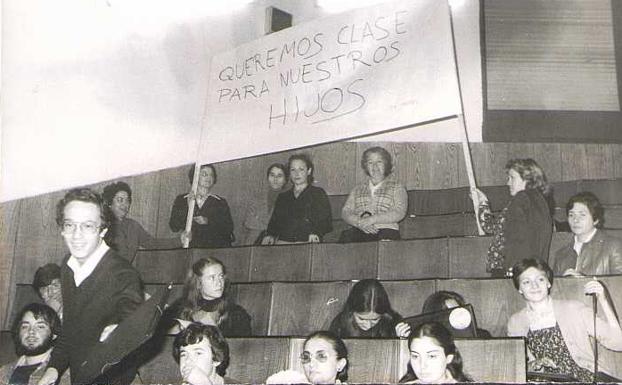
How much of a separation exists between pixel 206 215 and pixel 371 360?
0.66m

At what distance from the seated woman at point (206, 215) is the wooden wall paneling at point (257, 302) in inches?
6.2

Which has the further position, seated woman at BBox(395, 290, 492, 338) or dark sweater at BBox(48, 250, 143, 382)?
dark sweater at BBox(48, 250, 143, 382)

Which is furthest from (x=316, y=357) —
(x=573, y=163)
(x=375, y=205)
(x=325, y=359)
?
(x=573, y=163)

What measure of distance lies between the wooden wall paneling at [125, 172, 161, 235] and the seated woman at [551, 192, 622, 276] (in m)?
1.06

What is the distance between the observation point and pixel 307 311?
2.13 metres

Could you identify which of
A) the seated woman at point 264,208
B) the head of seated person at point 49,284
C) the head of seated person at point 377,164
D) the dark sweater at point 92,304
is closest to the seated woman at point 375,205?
the head of seated person at point 377,164

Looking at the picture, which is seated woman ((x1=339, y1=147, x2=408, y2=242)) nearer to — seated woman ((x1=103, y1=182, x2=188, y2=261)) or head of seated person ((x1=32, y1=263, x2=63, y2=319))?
seated woman ((x1=103, y1=182, x2=188, y2=261))

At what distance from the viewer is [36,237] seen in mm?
2271

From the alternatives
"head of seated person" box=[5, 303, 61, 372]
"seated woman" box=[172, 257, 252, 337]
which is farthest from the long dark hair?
"head of seated person" box=[5, 303, 61, 372]

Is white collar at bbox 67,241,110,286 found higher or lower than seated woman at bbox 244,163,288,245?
lower

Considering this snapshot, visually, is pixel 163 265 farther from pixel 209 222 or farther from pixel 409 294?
pixel 409 294

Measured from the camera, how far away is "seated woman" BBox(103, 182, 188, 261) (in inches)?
89.4

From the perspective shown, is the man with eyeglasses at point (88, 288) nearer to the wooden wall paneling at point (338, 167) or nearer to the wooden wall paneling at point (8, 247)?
the wooden wall paneling at point (8, 247)

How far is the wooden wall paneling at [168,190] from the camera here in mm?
2340
